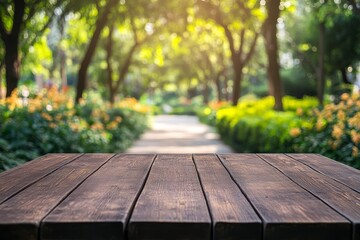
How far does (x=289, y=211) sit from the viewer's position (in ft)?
6.07

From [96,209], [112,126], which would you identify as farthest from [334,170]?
[112,126]

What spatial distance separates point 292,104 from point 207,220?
16.0 metres

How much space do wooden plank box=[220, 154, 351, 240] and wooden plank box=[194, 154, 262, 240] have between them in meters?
0.04

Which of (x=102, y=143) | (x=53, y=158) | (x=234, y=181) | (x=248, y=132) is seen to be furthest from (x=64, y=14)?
(x=234, y=181)

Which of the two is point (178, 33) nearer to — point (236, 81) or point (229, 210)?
point (236, 81)

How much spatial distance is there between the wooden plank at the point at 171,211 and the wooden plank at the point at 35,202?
34cm

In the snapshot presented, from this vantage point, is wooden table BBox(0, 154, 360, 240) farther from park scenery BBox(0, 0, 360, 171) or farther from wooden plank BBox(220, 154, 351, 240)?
park scenery BBox(0, 0, 360, 171)

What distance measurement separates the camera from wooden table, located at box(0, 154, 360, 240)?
170 centimetres

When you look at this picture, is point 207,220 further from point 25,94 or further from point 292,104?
point 292,104

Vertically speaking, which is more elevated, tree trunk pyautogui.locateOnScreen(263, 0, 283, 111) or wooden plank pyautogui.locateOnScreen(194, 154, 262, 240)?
tree trunk pyautogui.locateOnScreen(263, 0, 283, 111)

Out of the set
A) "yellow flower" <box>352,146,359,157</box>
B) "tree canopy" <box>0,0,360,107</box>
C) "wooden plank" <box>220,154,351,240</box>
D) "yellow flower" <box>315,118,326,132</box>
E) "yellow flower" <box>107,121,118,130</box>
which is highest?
"tree canopy" <box>0,0,360,107</box>

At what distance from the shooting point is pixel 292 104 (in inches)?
679

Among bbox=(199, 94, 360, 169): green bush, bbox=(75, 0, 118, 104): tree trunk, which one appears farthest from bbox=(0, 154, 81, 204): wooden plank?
bbox=(75, 0, 118, 104): tree trunk

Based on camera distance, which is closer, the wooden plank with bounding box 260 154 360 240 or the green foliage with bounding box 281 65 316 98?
the wooden plank with bounding box 260 154 360 240
